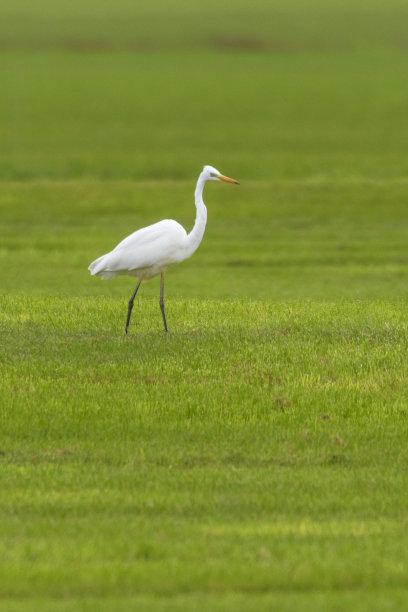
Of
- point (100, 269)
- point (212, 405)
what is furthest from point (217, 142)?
point (212, 405)

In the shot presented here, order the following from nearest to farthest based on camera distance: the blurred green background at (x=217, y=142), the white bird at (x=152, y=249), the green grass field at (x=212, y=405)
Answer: the green grass field at (x=212, y=405) → the white bird at (x=152, y=249) → the blurred green background at (x=217, y=142)

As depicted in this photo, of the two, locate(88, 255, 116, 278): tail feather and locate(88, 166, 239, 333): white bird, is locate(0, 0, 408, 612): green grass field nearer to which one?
locate(88, 255, 116, 278): tail feather

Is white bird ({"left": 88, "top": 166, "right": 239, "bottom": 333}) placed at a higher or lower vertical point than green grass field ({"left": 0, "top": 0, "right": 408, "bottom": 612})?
higher

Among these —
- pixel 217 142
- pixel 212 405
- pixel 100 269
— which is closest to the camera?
pixel 212 405

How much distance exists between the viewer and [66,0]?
401 feet

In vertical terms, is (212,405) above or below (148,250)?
below

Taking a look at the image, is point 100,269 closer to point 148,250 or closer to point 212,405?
point 148,250

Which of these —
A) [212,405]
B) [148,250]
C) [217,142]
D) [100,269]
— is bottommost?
[212,405]

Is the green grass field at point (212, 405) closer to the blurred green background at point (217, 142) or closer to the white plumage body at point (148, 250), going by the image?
the blurred green background at point (217, 142)

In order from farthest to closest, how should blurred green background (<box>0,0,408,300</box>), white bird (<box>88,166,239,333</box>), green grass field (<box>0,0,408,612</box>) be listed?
blurred green background (<box>0,0,408,300</box>) < white bird (<box>88,166,239,333</box>) < green grass field (<box>0,0,408,612</box>)

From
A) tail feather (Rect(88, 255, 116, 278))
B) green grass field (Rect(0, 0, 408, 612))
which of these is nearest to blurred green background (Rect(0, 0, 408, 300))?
green grass field (Rect(0, 0, 408, 612))

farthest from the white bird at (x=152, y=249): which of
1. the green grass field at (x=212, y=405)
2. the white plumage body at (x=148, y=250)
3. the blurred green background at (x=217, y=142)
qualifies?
the blurred green background at (x=217, y=142)

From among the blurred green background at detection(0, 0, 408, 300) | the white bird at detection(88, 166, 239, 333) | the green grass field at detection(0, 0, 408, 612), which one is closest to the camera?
the green grass field at detection(0, 0, 408, 612)

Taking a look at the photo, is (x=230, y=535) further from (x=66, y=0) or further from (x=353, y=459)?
(x=66, y=0)
